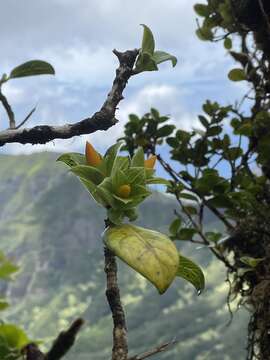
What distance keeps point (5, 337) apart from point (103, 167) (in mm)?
566

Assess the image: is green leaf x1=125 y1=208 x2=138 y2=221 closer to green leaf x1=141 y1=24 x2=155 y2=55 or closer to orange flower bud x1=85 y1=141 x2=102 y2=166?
orange flower bud x1=85 y1=141 x2=102 y2=166

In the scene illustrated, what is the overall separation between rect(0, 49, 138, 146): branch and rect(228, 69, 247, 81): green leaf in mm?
3186

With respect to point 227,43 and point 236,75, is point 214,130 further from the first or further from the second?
point 227,43

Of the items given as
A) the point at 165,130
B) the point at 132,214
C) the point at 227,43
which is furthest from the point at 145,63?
the point at 227,43

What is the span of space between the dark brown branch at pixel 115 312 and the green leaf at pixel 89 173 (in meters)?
0.15

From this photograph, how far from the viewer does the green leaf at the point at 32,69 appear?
1.11m

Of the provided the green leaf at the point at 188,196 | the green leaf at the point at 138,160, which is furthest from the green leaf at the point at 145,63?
the green leaf at the point at 188,196

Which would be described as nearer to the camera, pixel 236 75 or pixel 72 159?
pixel 72 159

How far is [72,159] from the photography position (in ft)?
3.95

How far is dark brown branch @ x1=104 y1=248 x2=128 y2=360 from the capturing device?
874 mm

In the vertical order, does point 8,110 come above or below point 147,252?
above

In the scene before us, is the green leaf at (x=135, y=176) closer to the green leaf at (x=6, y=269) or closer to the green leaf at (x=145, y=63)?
the green leaf at (x=145, y=63)

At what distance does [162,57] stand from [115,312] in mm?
603

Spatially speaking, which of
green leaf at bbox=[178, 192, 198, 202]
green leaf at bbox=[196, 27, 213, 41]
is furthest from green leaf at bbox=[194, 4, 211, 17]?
green leaf at bbox=[178, 192, 198, 202]
